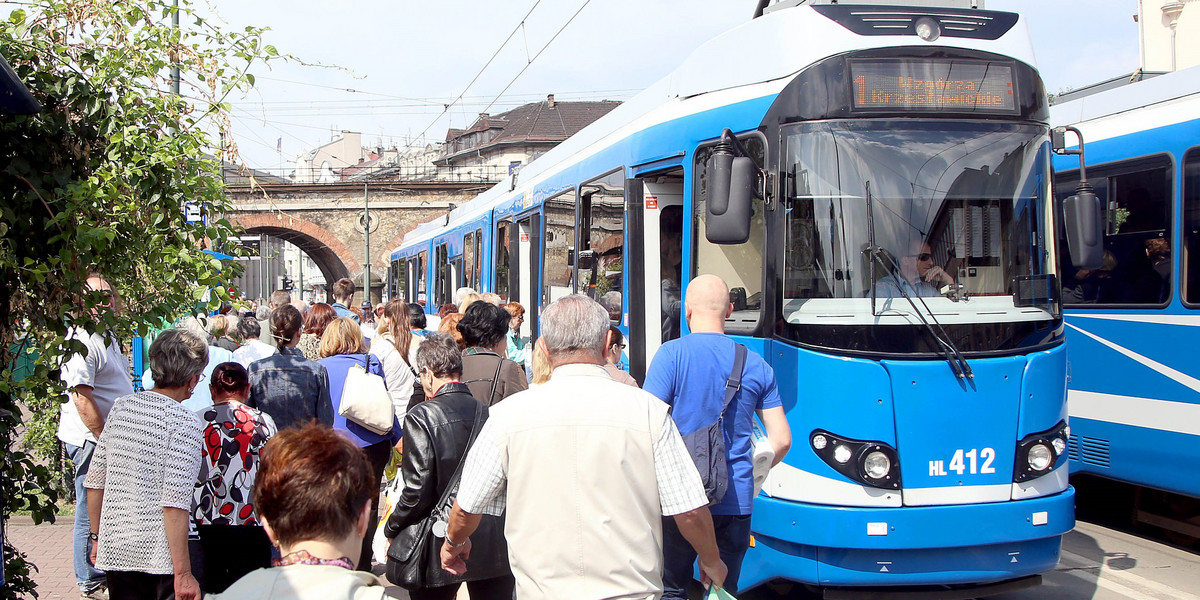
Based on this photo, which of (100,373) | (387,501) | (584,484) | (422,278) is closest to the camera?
(584,484)

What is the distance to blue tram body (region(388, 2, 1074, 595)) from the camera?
16.7ft

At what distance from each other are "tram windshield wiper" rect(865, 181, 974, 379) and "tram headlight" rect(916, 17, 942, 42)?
3.27ft

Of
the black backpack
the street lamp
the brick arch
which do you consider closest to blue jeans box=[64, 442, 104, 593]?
the black backpack

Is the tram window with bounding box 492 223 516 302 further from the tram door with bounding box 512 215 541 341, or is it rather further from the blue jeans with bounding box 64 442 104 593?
the blue jeans with bounding box 64 442 104 593

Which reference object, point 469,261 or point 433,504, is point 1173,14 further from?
point 433,504

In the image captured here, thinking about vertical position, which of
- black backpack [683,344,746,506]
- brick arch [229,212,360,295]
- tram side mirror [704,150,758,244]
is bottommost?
black backpack [683,344,746,506]

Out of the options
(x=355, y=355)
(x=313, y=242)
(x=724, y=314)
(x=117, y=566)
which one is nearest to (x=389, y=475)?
(x=355, y=355)

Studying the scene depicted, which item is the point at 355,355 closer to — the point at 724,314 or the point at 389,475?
the point at 389,475

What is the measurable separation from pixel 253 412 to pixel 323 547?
6.81 ft

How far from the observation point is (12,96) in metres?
3.03

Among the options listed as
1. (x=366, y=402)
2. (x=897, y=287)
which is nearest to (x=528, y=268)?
(x=366, y=402)

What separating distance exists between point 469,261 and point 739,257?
34.1ft

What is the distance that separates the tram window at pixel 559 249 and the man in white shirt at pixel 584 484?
5202 millimetres

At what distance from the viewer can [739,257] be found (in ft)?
19.0
